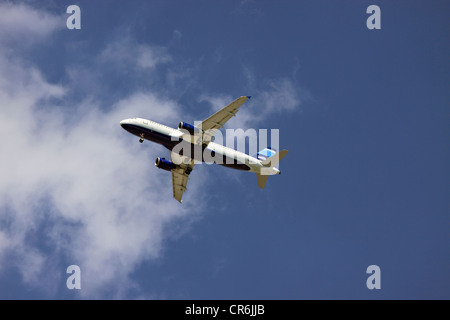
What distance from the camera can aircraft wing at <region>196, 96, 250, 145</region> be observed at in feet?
234

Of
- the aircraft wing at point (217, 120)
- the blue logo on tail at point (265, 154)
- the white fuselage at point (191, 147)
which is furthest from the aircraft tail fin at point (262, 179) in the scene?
the aircraft wing at point (217, 120)

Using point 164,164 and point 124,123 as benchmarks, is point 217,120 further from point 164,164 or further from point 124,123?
point 164,164

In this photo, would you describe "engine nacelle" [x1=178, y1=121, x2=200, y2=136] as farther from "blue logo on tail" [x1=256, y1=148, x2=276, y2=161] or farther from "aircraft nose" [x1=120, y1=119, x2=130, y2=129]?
"blue logo on tail" [x1=256, y1=148, x2=276, y2=161]

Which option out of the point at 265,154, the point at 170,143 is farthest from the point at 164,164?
the point at 265,154

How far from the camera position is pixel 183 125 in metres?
74.7

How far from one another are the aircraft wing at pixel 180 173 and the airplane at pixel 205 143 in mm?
1111

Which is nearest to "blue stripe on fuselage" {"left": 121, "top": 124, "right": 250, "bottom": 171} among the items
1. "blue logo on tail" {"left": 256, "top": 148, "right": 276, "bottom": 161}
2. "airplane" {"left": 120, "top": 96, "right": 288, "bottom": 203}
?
"airplane" {"left": 120, "top": 96, "right": 288, "bottom": 203}

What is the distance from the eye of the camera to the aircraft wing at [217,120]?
71.4 m
